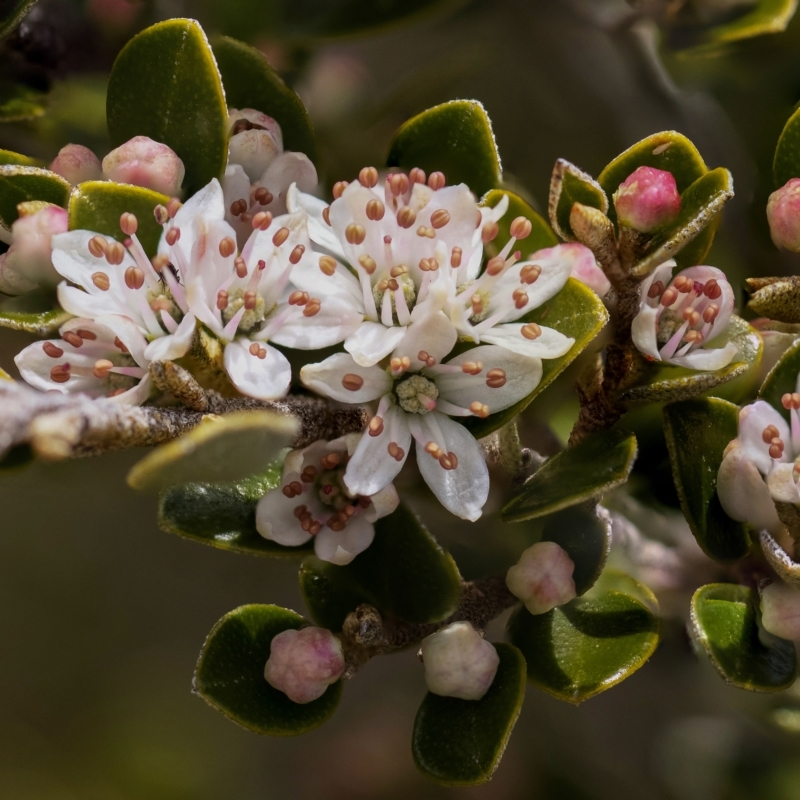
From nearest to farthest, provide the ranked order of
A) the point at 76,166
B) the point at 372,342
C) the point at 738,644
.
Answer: the point at 372,342 < the point at 738,644 < the point at 76,166

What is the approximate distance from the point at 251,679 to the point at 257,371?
0.38m

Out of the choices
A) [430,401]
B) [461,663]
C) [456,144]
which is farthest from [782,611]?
[456,144]

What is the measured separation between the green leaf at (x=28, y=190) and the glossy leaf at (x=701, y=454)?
0.80 m

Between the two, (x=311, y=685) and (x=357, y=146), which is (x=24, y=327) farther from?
(x=357, y=146)

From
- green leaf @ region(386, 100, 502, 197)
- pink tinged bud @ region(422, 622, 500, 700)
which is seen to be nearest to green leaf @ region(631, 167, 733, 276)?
green leaf @ region(386, 100, 502, 197)

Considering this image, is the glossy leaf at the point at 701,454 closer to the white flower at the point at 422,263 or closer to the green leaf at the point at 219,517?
the white flower at the point at 422,263

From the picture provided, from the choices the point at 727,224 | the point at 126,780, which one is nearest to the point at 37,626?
the point at 126,780

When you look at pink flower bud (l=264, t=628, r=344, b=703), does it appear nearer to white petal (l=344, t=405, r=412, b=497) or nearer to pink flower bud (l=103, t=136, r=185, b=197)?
white petal (l=344, t=405, r=412, b=497)

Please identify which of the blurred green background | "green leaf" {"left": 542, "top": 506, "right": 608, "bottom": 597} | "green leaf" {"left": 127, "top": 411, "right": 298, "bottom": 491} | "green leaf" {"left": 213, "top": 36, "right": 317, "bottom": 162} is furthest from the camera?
the blurred green background

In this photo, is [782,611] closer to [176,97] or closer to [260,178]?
[260,178]

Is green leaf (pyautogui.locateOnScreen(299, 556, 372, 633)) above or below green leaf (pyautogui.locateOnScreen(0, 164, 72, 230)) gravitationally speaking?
below

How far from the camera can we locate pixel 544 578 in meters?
1.07

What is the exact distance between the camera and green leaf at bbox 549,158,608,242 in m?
1.01

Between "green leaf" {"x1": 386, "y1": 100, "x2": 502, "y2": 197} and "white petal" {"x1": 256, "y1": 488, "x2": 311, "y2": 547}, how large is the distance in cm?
48
